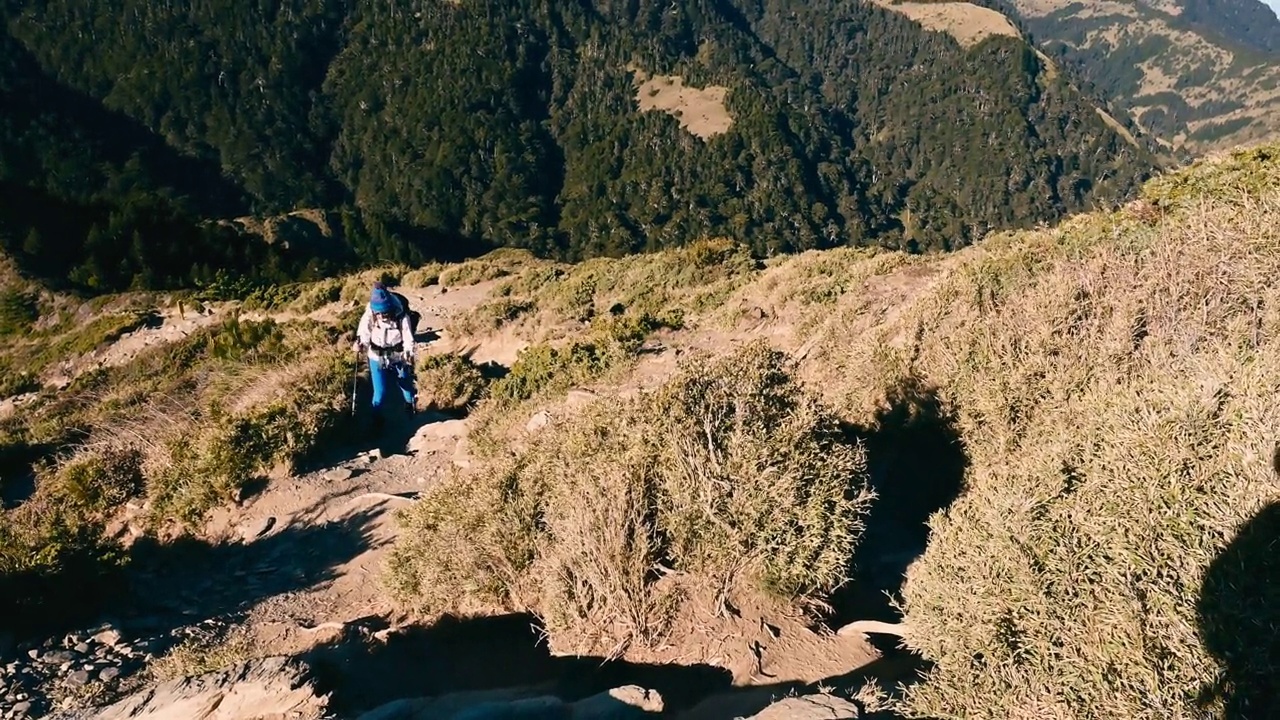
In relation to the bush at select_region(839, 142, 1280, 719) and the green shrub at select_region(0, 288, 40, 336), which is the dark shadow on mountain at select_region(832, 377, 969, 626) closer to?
the bush at select_region(839, 142, 1280, 719)

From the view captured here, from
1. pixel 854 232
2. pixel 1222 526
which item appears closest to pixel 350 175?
pixel 854 232

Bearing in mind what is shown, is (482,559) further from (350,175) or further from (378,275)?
(350,175)

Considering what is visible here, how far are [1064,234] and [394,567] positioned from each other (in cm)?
954

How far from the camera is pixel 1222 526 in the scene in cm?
333

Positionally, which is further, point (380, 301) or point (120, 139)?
point (120, 139)

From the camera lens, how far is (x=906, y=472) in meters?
7.11

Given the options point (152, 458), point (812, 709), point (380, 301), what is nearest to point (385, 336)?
point (380, 301)

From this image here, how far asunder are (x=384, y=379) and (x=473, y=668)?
528cm

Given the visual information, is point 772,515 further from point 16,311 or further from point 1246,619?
point 16,311

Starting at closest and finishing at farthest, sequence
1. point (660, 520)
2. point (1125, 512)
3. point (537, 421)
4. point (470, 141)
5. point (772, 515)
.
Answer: point (1125, 512)
point (772, 515)
point (660, 520)
point (537, 421)
point (470, 141)

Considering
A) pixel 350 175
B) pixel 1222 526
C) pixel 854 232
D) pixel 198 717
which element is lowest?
pixel 854 232

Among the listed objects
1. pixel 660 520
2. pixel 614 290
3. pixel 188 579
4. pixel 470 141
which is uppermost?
pixel 660 520

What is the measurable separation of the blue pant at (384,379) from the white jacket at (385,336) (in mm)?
105

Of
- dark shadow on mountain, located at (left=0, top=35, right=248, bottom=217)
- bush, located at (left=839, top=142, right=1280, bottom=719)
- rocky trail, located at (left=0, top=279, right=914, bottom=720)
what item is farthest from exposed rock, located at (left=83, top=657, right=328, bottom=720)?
dark shadow on mountain, located at (left=0, top=35, right=248, bottom=217)
